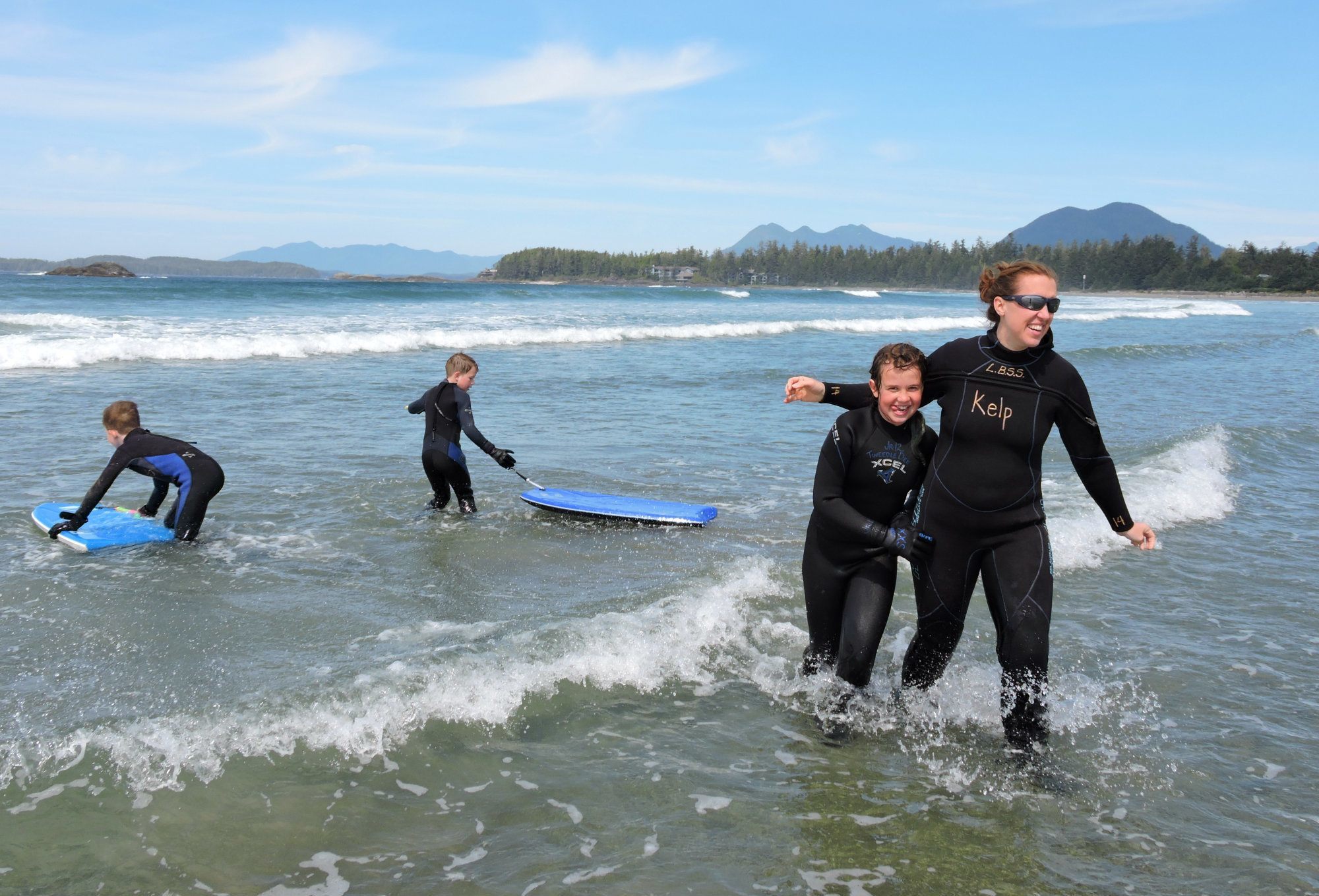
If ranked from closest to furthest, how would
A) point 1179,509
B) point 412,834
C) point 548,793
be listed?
1. point 412,834
2. point 548,793
3. point 1179,509

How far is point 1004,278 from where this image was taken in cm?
413

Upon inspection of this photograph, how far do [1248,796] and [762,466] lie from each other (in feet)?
25.4

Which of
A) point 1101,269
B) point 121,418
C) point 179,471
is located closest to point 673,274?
point 1101,269

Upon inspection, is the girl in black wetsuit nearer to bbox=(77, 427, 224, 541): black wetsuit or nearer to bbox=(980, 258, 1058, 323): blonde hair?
bbox=(980, 258, 1058, 323): blonde hair

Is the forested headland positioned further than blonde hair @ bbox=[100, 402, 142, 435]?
Yes

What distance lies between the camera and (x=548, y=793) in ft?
13.7

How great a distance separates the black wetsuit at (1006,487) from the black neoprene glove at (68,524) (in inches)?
236

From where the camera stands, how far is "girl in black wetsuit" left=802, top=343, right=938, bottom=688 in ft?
14.0

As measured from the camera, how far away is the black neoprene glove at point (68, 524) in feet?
23.3

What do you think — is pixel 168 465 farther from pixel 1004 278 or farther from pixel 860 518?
pixel 1004 278

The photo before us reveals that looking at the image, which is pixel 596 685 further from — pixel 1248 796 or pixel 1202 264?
pixel 1202 264

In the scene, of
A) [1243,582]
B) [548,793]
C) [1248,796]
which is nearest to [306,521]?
[548,793]

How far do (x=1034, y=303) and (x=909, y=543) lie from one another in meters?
1.19

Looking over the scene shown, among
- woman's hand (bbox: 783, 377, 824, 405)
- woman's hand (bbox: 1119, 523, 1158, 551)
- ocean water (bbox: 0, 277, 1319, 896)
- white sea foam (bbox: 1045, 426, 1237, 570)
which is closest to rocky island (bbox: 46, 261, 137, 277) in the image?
ocean water (bbox: 0, 277, 1319, 896)
